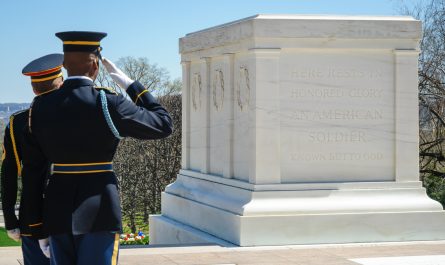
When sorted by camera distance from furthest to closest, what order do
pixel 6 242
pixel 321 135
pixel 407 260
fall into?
1. pixel 6 242
2. pixel 321 135
3. pixel 407 260

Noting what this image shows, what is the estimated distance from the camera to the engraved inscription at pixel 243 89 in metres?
9.62

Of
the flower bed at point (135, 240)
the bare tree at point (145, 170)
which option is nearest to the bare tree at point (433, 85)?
the flower bed at point (135, 240)

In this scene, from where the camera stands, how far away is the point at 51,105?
435 centimetres

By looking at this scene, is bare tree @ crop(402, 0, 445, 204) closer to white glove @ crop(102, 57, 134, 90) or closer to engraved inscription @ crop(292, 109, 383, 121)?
engraved inscription @ crop(292, 109, 383, 121)

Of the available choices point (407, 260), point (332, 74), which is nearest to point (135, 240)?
point (332, 74)

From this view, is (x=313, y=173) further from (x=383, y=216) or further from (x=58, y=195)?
(x=58, y=195)

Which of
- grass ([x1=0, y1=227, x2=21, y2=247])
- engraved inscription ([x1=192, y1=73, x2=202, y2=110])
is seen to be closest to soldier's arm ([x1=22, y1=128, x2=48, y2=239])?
engraved inscription ([x1=192, y1=73, x2=202, y2=110])

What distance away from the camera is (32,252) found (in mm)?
5285

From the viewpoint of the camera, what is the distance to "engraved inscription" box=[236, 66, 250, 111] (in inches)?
379

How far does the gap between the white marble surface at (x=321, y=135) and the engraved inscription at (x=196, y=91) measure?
1.26m

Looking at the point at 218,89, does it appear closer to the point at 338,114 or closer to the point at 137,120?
the point at 338,114

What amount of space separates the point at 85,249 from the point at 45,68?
54.5 inches

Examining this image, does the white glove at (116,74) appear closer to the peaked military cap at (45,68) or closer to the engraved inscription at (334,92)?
the peaked military cap at (45,68)

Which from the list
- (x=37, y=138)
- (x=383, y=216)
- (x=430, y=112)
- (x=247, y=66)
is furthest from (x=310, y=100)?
(x=430, y=112)
